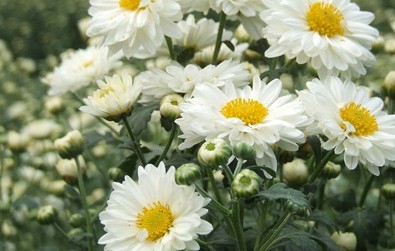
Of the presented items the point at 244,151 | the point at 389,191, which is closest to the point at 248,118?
the point at 244,151

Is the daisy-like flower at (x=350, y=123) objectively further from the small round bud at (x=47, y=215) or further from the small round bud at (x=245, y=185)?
the small round bud at (x=47, y=215)

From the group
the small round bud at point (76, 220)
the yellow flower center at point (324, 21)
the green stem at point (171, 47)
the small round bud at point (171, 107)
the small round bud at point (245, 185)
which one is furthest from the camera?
the small round bud at point (76, 220)

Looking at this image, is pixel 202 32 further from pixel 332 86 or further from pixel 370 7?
pixel 370 7

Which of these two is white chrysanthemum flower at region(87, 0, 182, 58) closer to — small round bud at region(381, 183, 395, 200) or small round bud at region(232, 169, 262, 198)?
small round bud at region(232, 169, 262, 198)

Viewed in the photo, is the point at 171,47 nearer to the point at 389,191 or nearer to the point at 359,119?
the point at 359,119

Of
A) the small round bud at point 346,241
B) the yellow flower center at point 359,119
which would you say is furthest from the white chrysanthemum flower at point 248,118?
the small round bud at point 346,241

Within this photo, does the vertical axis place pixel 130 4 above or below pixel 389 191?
above
